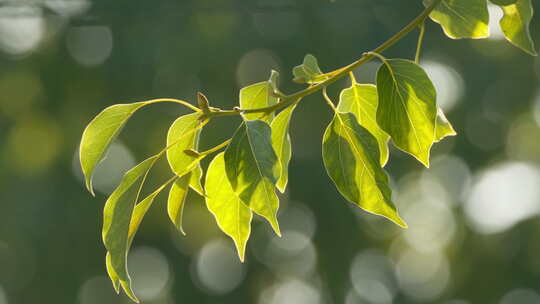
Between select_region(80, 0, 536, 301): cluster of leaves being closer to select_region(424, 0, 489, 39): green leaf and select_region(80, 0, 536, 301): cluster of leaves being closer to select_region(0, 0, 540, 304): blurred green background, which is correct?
select_region(424, 0, 489, 39): green leaf

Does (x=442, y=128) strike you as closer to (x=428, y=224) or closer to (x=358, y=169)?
(x=358, y=169)

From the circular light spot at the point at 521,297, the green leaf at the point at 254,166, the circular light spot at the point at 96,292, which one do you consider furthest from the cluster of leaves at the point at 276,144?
the circular light spot at the point at 521,297

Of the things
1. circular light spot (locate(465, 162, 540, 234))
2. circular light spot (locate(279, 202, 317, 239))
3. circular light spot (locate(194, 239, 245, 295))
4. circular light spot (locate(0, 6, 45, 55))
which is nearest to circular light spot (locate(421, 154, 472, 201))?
circular light spot (locate(465, 162, 540, 234))

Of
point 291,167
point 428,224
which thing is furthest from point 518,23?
point 428,224

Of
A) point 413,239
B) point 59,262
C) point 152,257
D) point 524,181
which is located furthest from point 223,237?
point 524,181

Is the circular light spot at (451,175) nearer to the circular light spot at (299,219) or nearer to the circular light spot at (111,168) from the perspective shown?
the circular light spot at (299,219)

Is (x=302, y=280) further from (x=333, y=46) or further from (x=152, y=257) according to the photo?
(x=333, y=46)
